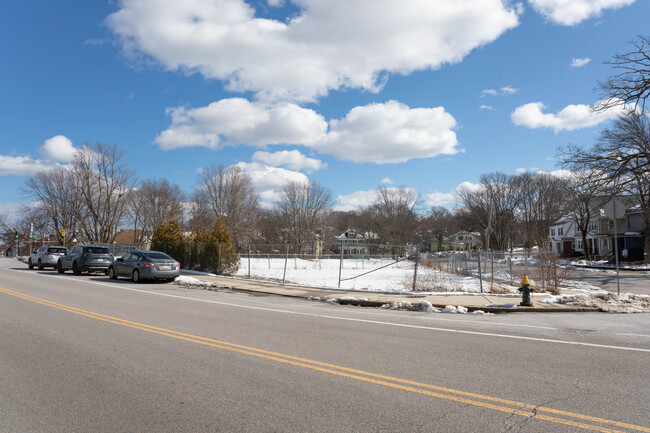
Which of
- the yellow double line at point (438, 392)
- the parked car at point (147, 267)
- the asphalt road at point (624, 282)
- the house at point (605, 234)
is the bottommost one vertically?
the asphalt road at point (624, 282)

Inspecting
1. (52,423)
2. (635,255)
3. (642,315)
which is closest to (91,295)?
(52,423)

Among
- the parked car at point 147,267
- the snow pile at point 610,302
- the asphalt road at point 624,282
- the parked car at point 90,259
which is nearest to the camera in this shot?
the snow pile at point 610,302

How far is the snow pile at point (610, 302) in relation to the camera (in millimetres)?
11930

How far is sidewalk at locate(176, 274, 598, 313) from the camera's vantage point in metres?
12.0

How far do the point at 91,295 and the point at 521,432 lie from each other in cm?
1443

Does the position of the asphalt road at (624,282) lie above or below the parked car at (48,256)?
below

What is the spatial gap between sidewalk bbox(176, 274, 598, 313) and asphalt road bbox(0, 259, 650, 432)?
1797mm

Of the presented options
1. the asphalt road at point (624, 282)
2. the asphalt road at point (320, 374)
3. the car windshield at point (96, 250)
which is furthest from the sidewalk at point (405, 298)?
the car windshield at point (96, 250)

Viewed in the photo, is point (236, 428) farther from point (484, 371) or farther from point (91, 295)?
point (91, 295)

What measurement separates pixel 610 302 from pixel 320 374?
1142 cm

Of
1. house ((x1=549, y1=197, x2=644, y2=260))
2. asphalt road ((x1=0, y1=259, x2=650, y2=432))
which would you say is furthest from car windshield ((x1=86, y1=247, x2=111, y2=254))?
house ((x1=549, y1=197, x2=644, y2=260))

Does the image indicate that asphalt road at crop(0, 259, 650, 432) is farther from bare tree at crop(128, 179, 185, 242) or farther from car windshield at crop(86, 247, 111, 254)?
bare tree at crop(128, 179, 185, 242)

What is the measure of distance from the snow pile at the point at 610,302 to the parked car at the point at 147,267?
51.6ft

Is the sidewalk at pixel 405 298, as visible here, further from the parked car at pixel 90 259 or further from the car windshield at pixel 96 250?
the car windshield at pixel 96 250
